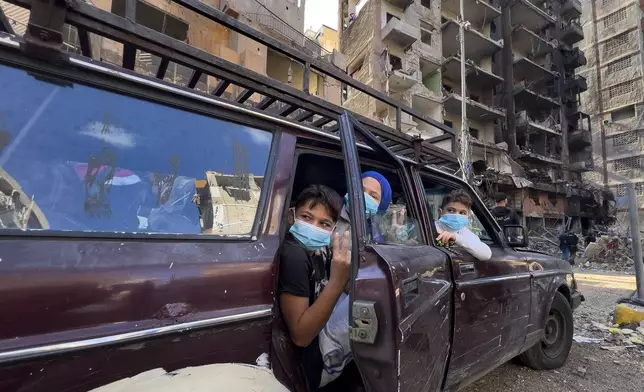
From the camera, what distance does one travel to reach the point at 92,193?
1.13 m

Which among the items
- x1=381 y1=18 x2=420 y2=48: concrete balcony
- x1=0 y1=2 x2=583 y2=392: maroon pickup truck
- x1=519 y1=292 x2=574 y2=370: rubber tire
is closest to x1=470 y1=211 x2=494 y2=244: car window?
x1=0 y1=2 x2=583 y2=392: maroon pickup truck

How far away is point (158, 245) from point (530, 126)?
30.8 metres

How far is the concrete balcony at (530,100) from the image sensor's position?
27.3m

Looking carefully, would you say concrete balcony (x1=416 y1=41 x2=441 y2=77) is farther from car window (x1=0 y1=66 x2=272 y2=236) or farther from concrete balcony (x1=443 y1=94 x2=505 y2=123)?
car window (x1=0 y1=66 x2=272 y2=236)

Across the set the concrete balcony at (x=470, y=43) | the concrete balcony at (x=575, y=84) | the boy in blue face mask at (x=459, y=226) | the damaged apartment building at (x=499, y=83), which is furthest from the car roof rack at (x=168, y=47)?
the concrete balcony at (x=575, y=84)

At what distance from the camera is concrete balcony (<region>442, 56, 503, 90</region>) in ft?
76.1

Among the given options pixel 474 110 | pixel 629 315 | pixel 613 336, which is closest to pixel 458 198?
pixel 613 336

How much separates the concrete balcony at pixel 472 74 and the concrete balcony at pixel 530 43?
215 inches

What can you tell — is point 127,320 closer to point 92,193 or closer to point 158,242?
point 158,242

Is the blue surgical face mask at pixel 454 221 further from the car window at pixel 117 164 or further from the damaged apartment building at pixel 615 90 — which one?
the damaged apartment building at pixel 615 90

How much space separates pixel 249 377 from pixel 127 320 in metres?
0.46

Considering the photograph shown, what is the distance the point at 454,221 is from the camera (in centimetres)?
240

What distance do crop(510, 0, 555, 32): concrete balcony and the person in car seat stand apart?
33.8m

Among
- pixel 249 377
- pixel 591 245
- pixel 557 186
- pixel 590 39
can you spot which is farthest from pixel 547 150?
pixel 249 377
